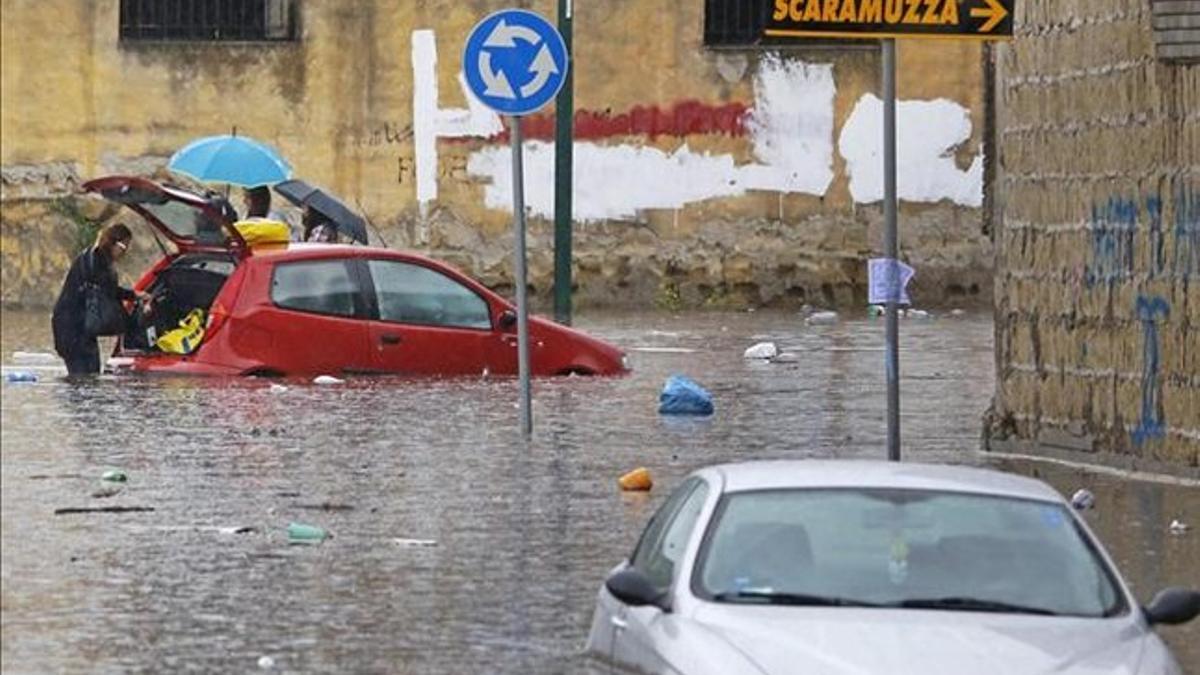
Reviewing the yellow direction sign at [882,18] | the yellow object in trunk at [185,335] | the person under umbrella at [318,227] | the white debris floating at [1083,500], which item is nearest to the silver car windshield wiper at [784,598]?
the yellow direction sign at [882,18]

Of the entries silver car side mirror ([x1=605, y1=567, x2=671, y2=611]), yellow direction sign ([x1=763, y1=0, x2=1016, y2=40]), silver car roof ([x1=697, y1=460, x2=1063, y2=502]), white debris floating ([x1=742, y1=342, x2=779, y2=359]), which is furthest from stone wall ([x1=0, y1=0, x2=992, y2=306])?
silver car side mirror ([x1=605, y1=567, x2=671, y2=611])

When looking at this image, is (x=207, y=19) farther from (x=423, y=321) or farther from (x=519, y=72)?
(x=519, y=72)

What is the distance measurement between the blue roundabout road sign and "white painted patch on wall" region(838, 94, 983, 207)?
17203 millimetres

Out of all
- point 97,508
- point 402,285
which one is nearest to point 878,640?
point 97,508

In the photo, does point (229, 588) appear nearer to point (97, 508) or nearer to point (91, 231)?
point (97, 508)

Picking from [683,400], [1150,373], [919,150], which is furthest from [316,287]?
[919,150]

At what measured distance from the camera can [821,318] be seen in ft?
117

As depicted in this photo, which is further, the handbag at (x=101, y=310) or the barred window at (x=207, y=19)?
the barred window at (x=207, y=19)

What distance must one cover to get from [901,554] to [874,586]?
20cm

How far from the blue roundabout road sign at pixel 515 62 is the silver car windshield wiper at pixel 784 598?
10.7 metres

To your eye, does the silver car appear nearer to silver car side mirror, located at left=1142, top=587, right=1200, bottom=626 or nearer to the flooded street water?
silver car side mirror, located at left=1142, top=587, right=1200, bottom=626

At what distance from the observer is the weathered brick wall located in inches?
723

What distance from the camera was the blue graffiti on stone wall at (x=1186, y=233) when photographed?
18.2 metres

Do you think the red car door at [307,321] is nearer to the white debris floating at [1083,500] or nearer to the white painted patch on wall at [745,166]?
the white debris floating at [1083,500]
